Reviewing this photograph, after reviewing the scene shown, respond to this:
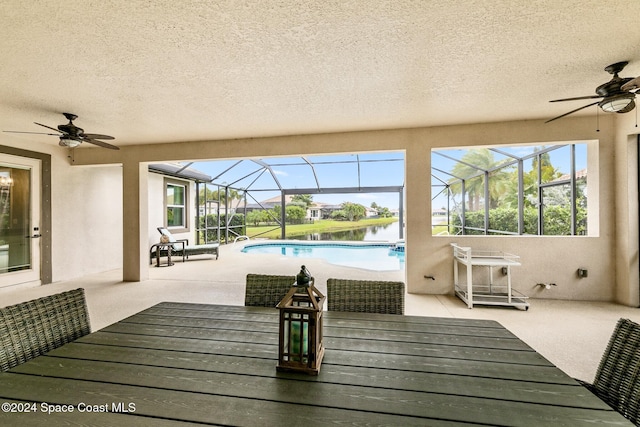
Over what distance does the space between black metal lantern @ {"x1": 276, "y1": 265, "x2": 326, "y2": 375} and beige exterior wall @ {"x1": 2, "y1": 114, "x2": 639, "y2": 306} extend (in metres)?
3.46

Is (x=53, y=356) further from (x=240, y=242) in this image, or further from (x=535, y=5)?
(x=240, y=242)

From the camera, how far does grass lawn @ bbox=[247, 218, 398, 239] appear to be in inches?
452

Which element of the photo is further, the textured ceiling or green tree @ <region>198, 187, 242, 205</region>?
green tree @ <region>198, 187, 242, 205</region>

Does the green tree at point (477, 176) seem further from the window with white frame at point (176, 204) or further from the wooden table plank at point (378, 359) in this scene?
the window with white frame at point (176, 204)

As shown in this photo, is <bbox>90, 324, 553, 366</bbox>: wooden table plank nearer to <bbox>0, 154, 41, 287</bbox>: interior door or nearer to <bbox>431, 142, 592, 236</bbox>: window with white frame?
<bbox>431, 142, 592, 236</bbox>: window with white frame

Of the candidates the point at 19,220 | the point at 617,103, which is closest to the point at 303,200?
the point at 19,220

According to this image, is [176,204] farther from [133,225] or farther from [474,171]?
[474,171]

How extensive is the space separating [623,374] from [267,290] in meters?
1.68

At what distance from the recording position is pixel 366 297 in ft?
5.74

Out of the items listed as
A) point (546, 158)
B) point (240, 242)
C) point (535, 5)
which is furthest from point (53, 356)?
point (240, 242)

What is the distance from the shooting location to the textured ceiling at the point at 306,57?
1784mm

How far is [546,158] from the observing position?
199 inches

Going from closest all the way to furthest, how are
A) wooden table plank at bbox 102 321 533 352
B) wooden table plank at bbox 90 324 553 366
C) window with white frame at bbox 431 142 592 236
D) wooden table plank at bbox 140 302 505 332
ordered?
1. wooden table plank at bbox 90 324 553 366
2. wooden table plank at bbox 102 321 533 352
3. wooden table plank at bbox 140 302 505 332
4. window with white frame at bbox 431 142 592 236

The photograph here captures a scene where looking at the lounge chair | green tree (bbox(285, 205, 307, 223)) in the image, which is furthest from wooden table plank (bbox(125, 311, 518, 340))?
green tree (bbox(285, 205, 307, 223))
